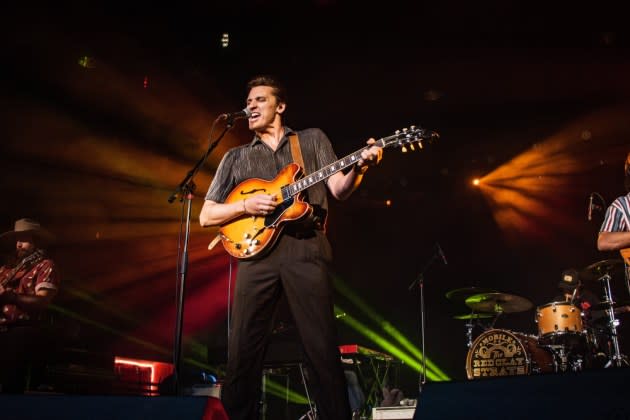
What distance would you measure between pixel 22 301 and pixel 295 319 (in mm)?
4304

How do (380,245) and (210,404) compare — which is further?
(380,245)

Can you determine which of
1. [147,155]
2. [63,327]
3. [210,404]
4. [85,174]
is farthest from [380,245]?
[210,404]

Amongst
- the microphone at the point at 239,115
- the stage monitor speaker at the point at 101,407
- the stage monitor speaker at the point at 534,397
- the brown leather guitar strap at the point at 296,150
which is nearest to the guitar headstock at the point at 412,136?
the brown leather guitar strap at the point at 296,150

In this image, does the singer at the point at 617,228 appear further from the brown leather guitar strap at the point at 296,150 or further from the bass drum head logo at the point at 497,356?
the bass drum head logo at the point at 497,356

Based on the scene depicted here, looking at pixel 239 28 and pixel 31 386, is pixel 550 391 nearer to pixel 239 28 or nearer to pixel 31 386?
pixel 31 386

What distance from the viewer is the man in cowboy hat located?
5.64m

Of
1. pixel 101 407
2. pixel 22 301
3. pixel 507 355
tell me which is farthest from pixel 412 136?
pixel 507 355

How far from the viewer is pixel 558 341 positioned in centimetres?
743

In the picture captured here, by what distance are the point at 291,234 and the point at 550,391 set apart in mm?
1714

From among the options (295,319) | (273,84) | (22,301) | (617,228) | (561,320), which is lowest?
(295,319)

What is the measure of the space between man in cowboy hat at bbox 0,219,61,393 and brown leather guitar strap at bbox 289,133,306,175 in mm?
3930

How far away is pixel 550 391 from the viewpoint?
5.49 feet

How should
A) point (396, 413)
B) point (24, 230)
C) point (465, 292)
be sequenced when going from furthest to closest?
point (465, 292) < point (24, 230) < point (396, 413)

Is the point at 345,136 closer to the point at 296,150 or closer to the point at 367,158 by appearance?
the point at 296,150
